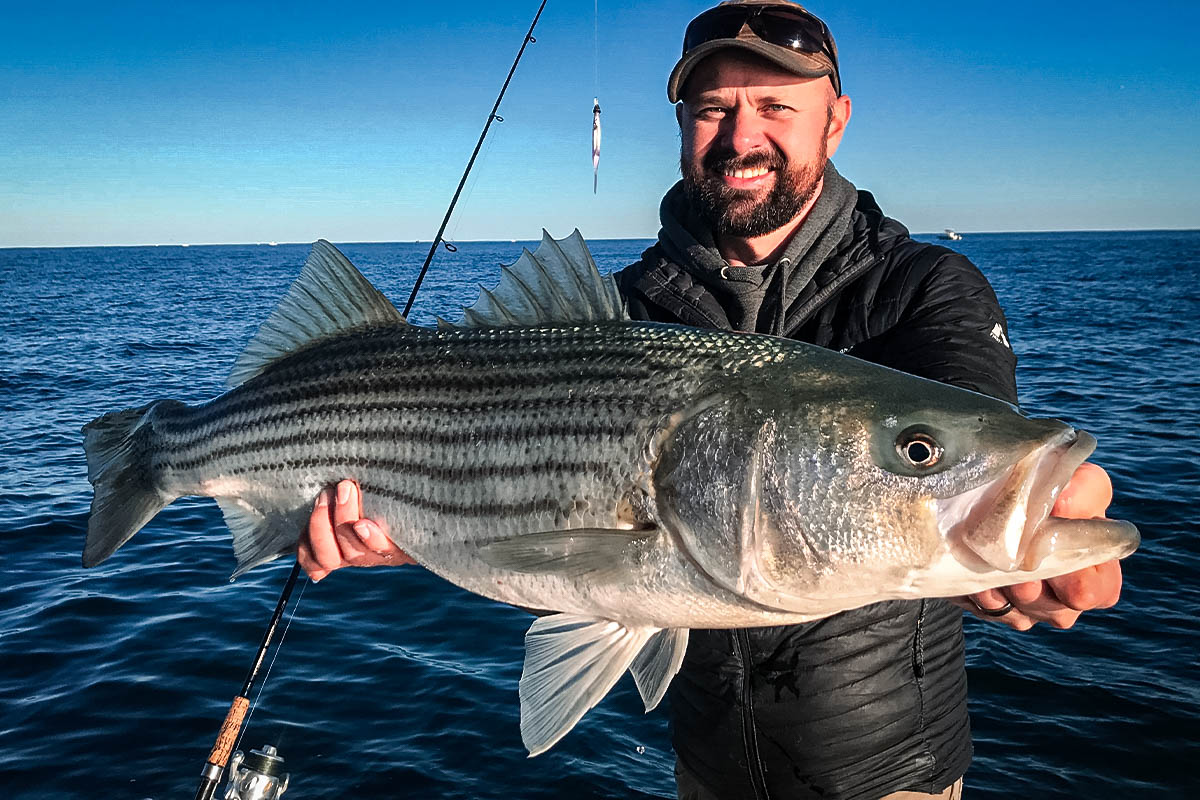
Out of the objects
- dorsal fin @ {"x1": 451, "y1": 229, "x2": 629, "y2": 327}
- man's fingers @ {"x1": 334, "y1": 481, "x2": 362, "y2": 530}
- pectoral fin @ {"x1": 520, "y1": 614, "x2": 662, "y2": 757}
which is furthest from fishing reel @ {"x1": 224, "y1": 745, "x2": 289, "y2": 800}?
dorsal fin @ {"x1": 451, "y1": 229, "x2": 629, "y2": 327}

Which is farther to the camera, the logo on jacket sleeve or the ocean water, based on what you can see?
the ocean water

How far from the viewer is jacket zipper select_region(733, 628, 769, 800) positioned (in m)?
3.35

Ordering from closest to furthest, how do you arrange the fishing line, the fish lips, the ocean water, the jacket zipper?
the fish lips → the jacket zipper → the ocean water → the fishing line

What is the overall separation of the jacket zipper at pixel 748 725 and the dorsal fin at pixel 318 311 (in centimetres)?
186

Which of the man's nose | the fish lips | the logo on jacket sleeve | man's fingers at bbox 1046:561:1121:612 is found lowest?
man's fingers at bbox 1046:561:1121:612

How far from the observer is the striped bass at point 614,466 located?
242 cm

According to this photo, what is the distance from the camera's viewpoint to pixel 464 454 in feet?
10.1

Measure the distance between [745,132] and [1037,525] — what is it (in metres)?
2.30

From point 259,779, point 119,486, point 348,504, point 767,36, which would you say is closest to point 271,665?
point 259,779

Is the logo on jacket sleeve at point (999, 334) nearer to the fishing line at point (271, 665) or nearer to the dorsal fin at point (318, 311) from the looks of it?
the dorsal fin at point (318, 311)

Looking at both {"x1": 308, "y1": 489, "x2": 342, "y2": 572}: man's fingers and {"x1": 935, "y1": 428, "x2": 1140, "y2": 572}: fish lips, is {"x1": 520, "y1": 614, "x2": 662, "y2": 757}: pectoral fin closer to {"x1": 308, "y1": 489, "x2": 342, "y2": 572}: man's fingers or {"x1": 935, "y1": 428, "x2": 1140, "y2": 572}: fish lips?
{"x1": 308, "y1": 489, "x2": 342, "y2": 572}: man's fingers

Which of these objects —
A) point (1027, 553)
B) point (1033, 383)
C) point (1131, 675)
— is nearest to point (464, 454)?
point (1027, 553)

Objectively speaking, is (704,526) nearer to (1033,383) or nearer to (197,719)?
(197,719)

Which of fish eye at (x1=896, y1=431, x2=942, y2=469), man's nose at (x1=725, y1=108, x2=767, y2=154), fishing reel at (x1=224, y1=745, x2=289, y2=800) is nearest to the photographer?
fish eye at (x1=896, y1=431, x2=942, y2=469)
